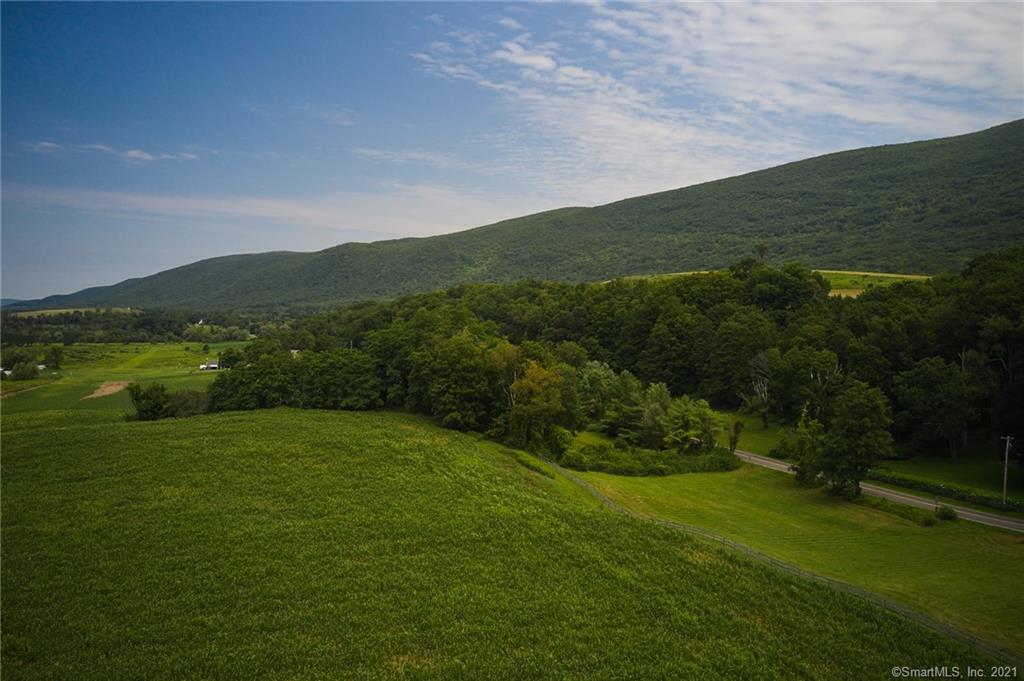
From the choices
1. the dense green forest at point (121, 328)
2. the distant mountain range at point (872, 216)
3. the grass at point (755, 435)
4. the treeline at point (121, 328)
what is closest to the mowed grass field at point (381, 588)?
the grass at point (755, 435)

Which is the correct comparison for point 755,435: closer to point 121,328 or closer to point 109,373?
point 109,373

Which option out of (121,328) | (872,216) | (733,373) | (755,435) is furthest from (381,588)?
(872,216)

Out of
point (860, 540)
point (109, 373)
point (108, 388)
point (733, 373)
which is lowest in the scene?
point (860, 540)

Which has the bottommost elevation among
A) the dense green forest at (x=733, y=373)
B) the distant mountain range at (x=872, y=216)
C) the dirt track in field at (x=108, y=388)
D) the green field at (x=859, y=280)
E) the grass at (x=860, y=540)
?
the grass at (x=860, y=540)

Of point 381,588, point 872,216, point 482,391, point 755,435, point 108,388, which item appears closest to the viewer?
point 381,588

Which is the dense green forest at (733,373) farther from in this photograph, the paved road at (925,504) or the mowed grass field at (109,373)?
the mowed grass field at (109,373)

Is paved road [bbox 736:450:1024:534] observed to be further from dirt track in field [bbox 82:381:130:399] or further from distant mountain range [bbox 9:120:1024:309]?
distant mountain range [bbox 9:120:1024:309]

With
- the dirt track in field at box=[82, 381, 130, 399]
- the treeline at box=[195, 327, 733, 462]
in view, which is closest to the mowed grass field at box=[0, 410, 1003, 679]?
the treeline at box=[195, 327, 733, 462]
